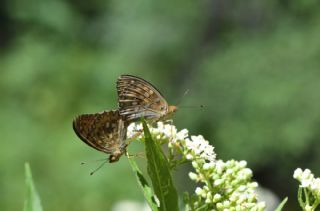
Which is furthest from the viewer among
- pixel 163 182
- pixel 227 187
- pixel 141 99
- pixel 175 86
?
pixel 175 86

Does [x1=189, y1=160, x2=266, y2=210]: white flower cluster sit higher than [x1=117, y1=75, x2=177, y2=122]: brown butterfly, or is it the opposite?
[x1=117, y1=75, x2=177, y2=122]: brown butterfly

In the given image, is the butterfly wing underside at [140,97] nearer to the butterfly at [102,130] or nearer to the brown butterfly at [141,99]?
the brown butterfly at [141,99]

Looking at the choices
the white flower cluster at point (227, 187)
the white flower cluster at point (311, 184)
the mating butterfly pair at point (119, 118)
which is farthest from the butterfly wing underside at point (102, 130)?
the white flower cluster at point (311, 184)

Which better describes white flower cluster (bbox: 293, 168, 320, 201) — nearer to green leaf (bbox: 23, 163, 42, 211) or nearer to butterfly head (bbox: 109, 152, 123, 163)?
butterfly head (bbox: 109, 152, 123, 163)

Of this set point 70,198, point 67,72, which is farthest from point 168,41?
point 70,198

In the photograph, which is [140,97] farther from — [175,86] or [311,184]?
[175,86]

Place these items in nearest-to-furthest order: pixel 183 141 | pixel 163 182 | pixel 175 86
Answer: pixel 163 182 → pixel 183 141 → pixel 175 86

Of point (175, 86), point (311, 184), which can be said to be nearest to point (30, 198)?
point (311, 184)

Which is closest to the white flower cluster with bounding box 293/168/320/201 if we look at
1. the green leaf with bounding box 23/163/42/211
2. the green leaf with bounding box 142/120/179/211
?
the green leaf with bounding box 142/120/179/211
